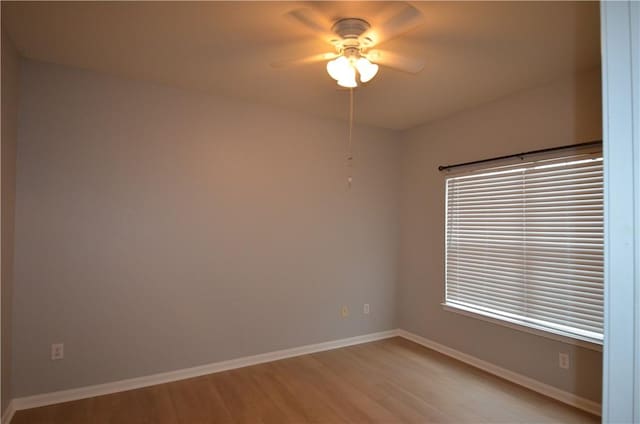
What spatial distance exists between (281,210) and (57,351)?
2.14 meters

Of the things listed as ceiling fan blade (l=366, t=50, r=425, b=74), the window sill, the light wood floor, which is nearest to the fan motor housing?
ceiling fan blade (l=366, t=50, r=425, b=74)

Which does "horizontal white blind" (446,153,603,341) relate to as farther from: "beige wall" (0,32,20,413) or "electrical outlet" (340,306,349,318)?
"beige wall" (0,32,20,413)

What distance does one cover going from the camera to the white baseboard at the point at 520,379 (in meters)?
2.57

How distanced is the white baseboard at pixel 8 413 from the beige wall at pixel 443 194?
12.0ft

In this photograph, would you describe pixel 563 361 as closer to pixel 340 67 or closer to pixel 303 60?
pixel 340 67

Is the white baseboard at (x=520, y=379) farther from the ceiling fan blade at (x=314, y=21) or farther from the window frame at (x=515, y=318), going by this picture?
the ceiling fan blade at (x=314, y=21)

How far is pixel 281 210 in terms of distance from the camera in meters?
3.57

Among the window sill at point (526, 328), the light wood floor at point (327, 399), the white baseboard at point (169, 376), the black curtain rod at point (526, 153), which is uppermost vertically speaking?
the black curtain rod at point (526, 153)

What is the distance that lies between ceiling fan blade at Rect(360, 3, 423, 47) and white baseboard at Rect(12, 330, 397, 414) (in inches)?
116

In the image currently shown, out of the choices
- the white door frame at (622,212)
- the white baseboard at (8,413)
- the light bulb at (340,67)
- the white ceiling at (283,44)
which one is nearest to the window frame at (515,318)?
the white ceiling at (283,44)

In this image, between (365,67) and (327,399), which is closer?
(365,67)

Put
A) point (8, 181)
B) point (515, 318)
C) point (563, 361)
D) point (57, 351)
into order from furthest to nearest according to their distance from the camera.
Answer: point (515, 318) < point (563, 361) < point (57, 351) < point (8, 181)

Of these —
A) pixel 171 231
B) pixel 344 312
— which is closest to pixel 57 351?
pixel 171 231

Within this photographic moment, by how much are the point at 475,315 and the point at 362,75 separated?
2.56 meters
